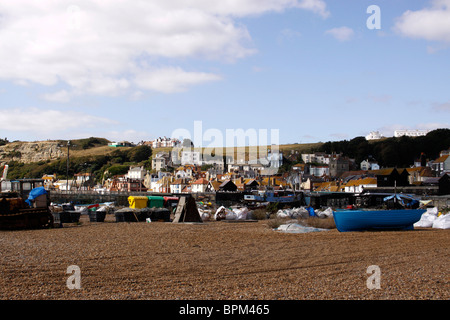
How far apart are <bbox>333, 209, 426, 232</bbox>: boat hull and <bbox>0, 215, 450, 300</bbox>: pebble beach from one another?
2250mm

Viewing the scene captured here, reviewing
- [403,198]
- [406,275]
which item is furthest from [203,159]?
[406,275]

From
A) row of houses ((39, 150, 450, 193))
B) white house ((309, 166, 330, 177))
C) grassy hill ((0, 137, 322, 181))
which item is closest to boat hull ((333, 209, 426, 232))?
row of houses ((39, 150, 450, 193))

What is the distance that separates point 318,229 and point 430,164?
94663 millimetres

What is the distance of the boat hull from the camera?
21.1m

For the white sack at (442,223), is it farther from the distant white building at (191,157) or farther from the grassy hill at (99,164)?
the distant white building at (191,157)

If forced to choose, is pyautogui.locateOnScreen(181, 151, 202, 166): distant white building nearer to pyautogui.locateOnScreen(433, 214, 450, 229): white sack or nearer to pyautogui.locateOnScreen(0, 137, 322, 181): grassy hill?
pyautogui.locateOnScreen(0, 137, 322, 181): grassy hill

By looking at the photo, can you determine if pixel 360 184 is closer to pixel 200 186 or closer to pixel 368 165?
pixel 200 186

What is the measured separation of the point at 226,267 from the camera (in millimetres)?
11805

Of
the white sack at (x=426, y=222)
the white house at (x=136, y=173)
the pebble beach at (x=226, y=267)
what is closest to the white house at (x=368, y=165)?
the white house at (x=136, y=173)

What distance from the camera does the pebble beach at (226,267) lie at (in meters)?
9.01

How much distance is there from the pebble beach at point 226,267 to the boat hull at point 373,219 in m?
2.25

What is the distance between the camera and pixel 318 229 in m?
21.8

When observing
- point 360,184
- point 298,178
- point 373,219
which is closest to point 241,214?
point 373,219

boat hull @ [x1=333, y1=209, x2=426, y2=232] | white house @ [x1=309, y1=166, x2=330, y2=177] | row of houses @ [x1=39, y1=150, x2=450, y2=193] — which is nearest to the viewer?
boat hull @ [x1=333, y1=209, x2=426, y2=232]
